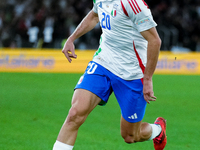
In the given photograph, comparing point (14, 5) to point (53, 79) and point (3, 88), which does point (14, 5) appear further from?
point (3, 88)

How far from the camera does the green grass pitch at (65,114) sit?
552 cm

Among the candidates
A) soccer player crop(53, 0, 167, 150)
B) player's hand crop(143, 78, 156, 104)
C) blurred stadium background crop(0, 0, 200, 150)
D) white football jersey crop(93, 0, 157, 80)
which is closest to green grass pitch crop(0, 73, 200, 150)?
blurred stadium background crop(0, 0, 200, 150)

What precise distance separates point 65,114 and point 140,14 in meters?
4.06

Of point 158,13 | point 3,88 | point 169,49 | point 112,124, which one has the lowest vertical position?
point 169,49

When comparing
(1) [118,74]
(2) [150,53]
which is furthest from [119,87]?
(2) [150,53]

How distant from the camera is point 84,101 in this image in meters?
4.14

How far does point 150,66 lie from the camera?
13.1ft

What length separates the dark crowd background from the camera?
1970cm

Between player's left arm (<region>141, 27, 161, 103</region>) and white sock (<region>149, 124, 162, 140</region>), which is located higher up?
player's left arm (<region>141, 27, 161, 103</region>)

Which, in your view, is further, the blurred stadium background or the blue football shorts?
the blurred stadium background

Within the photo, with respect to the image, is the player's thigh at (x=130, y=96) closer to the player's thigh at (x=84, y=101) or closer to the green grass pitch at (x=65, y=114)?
the player's thigh at (x=84, y=101)

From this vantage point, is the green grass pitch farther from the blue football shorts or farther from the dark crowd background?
the dark crowd background

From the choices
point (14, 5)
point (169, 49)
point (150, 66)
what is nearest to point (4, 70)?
point (14, 5)

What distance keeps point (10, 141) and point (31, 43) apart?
14.4 metres
